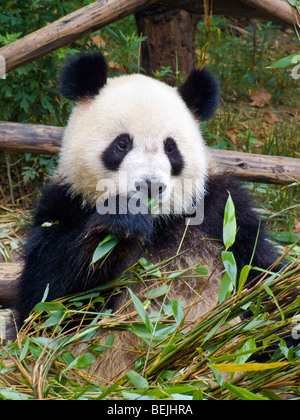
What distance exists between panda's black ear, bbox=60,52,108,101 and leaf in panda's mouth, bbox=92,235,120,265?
2.57 feet

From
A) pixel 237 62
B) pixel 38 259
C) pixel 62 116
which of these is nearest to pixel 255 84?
pixel 237 62

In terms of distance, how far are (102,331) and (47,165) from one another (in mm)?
2191

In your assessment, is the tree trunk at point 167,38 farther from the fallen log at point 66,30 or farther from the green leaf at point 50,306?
the green leaf at point 50,306

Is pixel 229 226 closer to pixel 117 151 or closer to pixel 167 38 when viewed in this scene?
pixel 117 151

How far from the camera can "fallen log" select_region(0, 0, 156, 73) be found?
3.61m

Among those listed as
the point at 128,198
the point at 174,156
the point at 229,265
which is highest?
the point at 174,156

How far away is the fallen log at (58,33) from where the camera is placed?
3605 mm

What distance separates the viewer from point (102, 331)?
2539 mm

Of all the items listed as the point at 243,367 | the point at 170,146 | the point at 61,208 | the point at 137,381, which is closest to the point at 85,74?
the point at 170,146

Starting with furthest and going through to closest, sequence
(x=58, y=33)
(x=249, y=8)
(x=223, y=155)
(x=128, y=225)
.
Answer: (x=249, y=8) < (x=223, y=155) < (x=58, y=33) < (x=128, y=225)

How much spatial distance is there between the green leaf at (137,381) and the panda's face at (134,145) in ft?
2.64

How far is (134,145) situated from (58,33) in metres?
1.38

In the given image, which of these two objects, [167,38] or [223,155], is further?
[167,38]

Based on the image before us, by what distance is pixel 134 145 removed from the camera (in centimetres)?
261
